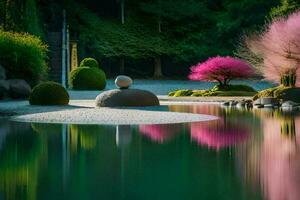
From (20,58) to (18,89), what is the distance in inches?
68.6

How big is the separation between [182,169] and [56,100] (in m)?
12.0

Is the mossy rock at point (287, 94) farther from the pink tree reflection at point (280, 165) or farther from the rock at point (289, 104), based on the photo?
the pink tree reflection at point (280, 165)


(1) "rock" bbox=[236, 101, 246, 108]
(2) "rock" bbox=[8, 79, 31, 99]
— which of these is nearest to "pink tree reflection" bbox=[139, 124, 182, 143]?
(1) "rock" bbox=[236, 101, 246, 108]

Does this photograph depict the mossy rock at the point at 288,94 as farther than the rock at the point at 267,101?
Yes

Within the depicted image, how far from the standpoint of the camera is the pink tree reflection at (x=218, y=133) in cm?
860

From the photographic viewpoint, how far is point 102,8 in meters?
41.2

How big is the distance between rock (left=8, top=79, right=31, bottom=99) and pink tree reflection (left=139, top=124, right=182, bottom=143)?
1131 cm

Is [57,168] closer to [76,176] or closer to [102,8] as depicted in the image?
[76,176]

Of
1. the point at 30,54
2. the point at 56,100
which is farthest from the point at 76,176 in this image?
the point at 30,54

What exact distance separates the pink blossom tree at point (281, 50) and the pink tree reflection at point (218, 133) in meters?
7.87

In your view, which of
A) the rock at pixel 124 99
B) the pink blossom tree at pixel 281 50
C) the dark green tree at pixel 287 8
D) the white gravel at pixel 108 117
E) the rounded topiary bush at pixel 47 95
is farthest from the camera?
the dark green tree at pixel 287 8

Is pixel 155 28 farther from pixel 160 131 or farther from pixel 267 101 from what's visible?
pixel 160 131

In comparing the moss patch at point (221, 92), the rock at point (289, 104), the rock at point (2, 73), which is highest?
the rock at point (2, 73)

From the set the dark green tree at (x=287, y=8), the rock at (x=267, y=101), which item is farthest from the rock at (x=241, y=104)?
the dark green tree at (x=287, y=8)
